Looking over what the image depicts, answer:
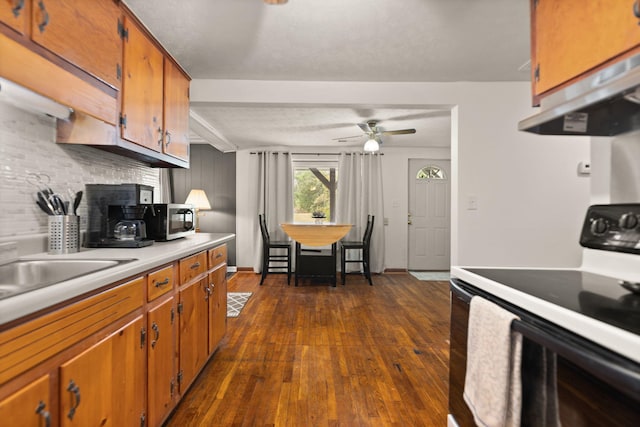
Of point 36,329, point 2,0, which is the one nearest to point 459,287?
point 36,329

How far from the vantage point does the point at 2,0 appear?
101 cm

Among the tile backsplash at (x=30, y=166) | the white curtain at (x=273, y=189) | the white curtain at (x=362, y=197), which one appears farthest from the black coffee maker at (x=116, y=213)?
the white curtain at (x=362, y=197)

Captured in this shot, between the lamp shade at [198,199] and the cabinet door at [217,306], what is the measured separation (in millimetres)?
2871

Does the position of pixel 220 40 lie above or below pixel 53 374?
above

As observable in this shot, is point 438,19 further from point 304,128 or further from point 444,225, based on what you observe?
point 444,225

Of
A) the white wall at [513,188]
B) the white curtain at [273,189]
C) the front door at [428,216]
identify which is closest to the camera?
the white wall at [513,188]

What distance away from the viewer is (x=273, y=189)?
17.7 ft

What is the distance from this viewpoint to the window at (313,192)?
5.71m

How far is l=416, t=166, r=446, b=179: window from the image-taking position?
5.65m

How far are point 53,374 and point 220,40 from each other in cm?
201

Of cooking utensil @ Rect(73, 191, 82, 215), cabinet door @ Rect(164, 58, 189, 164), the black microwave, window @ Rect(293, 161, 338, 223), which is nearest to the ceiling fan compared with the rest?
window @ Rect(293, 161, 338, 223)

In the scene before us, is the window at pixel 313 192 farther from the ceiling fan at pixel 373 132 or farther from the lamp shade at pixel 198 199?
the ceiling fan at pixel 373 132

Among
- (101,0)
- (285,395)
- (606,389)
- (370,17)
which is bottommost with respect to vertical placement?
(285,395)

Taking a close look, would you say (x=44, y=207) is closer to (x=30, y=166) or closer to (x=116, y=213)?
(x=30, y=166)
